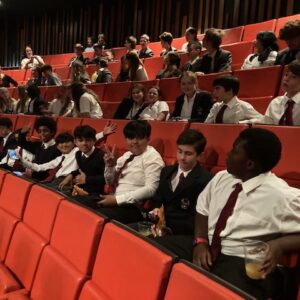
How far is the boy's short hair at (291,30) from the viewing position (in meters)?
1.68

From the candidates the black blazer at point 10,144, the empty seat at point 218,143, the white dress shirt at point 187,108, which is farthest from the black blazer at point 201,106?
the black blazer at point 10,144

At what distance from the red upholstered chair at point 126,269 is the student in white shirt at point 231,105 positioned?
89 cm

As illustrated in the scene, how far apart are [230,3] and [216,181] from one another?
3192 millimetres

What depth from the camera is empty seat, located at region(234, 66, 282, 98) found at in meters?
1.72

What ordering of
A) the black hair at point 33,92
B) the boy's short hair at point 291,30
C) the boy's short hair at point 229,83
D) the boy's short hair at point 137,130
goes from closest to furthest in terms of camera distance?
the boy's short hair at point 137,130 < the boy's short hair at point 229,83 < the boy's short hair at point 291,30 < the black hair at point 33,92

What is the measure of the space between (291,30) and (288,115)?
0.66m

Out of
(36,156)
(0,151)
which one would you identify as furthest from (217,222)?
(0,151)

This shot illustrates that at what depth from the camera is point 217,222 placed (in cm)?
84

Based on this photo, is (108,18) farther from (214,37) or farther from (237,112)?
(237,112)

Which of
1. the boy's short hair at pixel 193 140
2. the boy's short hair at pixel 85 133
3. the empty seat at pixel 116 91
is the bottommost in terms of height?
the boy's short hair at pixel 85 133

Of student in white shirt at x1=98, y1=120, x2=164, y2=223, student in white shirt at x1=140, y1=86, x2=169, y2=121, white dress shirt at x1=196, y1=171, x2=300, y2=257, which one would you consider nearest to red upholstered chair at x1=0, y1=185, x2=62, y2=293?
student in white shirt at x1=98, y1=120, x2=164, y2=223

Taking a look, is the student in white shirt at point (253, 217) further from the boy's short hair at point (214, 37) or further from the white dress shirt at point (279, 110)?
the boy's short hair at point (214, 37)

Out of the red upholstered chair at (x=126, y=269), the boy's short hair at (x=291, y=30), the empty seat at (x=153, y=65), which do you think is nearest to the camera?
the red upholstered chair at (x=126, y=269)

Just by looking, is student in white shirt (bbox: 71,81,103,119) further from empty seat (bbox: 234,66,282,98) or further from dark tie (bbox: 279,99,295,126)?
dark tie (bbox: 279,99,295,126)
